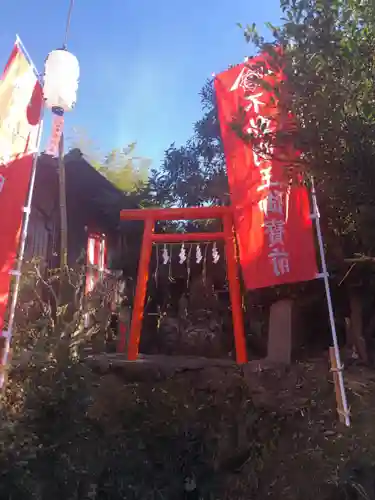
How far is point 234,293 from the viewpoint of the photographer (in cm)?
725

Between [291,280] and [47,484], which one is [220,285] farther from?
[47,484]

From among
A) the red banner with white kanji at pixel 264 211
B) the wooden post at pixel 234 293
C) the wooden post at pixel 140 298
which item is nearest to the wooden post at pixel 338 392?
the red banner with white kanji at pixel 264 211

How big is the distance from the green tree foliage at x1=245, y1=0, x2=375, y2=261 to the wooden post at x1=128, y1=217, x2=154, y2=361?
3.64 meters

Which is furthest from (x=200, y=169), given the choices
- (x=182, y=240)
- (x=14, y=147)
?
(x=14, y=147)

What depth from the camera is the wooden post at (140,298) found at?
23.9ft

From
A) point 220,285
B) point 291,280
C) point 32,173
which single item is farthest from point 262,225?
point 220,285

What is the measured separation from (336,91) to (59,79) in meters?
3.67

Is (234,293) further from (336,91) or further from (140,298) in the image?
(336,91)

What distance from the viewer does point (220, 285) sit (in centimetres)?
1137

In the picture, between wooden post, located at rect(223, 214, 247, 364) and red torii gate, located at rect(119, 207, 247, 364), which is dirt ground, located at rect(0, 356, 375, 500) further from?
red torii gate, located at rect(119, 207, 247, 364)

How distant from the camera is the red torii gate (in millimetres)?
7137

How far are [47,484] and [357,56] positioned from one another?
17.2 ft

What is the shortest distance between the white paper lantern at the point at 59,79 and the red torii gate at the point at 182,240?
2.24 metres

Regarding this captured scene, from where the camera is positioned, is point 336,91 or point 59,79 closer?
point 336,91
